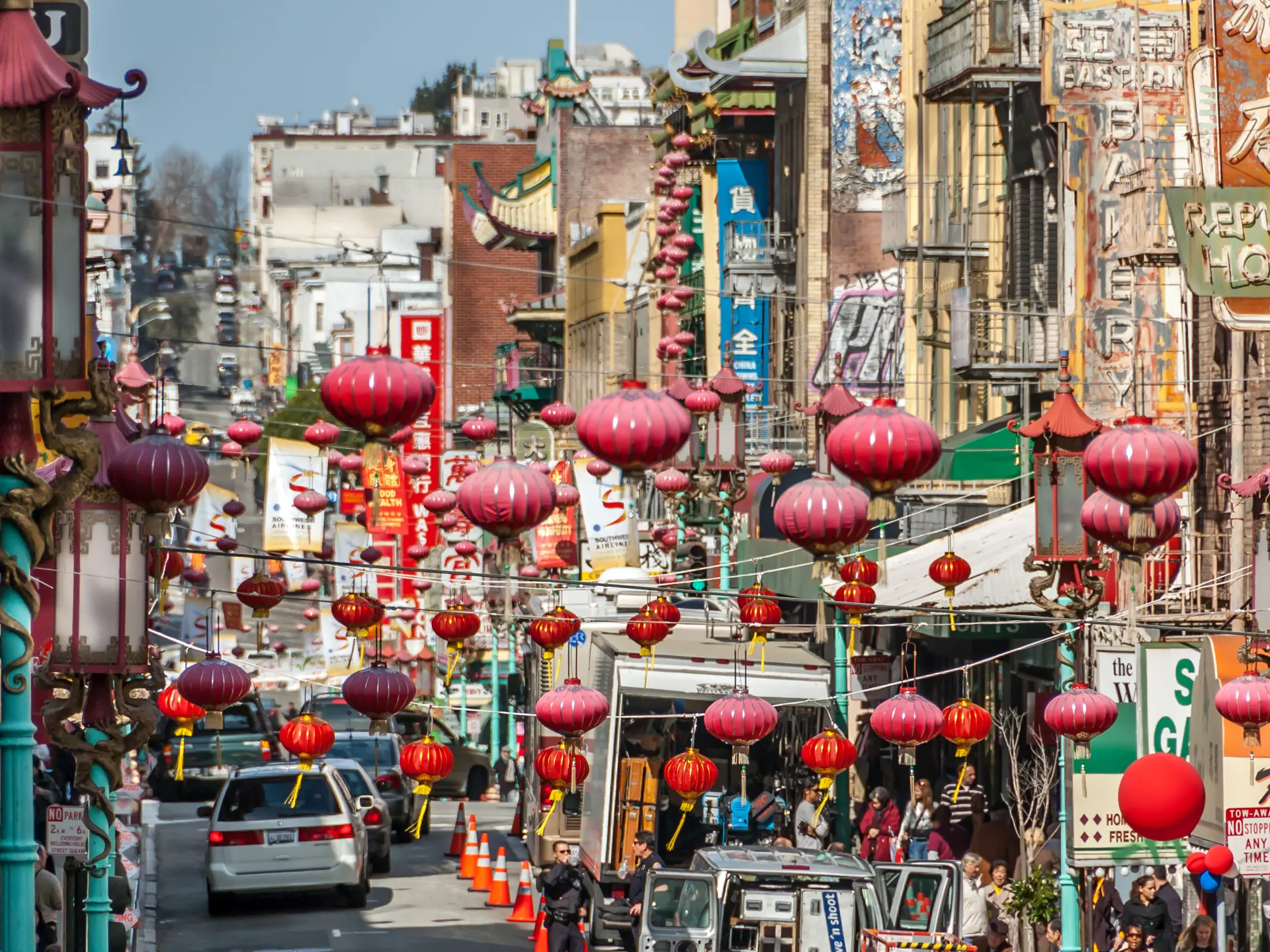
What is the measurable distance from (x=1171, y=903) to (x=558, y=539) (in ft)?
53.0

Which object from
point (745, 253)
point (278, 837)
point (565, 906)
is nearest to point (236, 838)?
point (278, 837)

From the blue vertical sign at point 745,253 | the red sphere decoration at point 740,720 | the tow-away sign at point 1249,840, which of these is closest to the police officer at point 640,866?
the red sphere decoration at point 740,720

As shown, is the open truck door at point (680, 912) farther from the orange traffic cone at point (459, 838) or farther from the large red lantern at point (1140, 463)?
the orange traffic cone at point (459, 838)

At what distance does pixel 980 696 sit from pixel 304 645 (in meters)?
51.6

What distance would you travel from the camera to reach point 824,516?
15367 mm

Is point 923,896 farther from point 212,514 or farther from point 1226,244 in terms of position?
point 212,514

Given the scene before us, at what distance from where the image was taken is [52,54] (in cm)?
1155

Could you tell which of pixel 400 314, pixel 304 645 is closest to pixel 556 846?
pixel 400 314

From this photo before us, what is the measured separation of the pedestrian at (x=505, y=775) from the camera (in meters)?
43.5

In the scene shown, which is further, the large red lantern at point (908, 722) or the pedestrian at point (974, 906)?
the pedestrian at point (974, 906)

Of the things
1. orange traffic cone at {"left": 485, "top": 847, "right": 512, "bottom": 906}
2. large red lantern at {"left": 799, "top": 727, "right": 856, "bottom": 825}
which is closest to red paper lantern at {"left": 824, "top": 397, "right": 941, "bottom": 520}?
large red lantern at {"left": 799, "top": 727, "right": 856, "bottom": 825}

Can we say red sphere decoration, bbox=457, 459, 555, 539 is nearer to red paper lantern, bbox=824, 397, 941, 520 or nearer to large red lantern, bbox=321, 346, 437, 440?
large red lantern, bbox=321, 346, 437, 440

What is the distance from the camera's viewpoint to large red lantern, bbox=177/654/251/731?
1917cm

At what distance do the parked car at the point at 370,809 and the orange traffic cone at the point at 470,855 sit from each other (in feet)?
3.37
